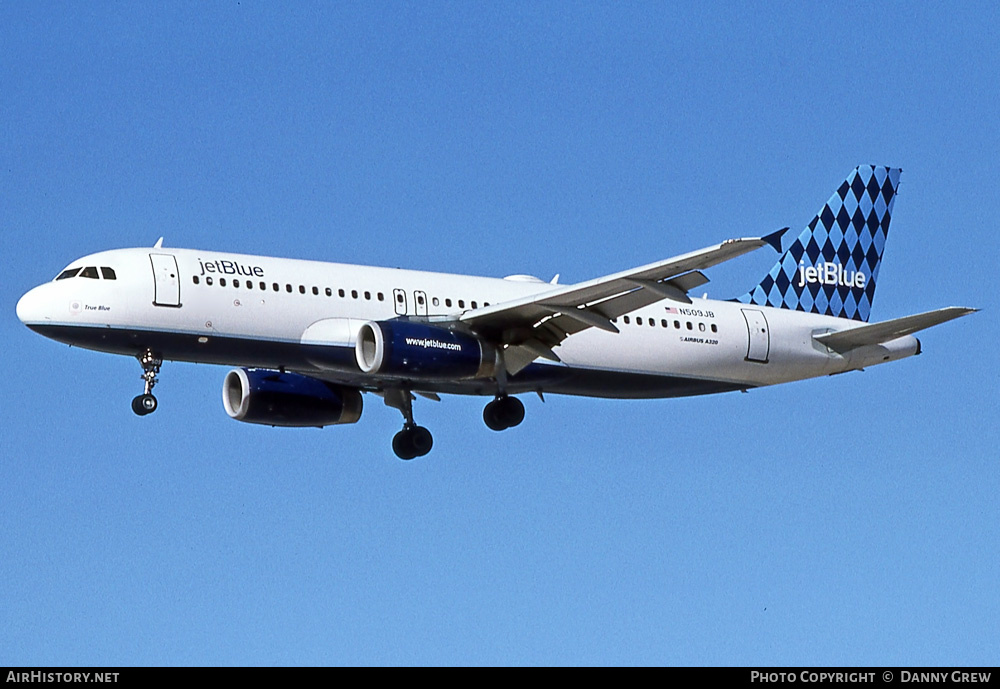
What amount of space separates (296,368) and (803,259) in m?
15.6

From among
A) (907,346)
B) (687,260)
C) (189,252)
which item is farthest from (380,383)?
(907,346)

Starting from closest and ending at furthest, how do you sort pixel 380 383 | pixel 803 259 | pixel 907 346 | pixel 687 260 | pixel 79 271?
pixel 687 260, pixel 79 271, pixel 380 383, pixel 907 346, pixel 803 259

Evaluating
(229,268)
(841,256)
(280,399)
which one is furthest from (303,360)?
(841,256)

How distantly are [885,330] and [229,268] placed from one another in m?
16.2

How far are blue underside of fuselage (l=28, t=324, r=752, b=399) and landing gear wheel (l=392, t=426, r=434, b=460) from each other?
1487 mm

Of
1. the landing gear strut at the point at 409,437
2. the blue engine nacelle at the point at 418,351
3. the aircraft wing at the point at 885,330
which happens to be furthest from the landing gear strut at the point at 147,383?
the aircraft wing at the point at 885,330

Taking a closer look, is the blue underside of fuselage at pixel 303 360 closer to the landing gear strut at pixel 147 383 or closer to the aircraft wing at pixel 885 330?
the landing gear strut at pixel 147 383

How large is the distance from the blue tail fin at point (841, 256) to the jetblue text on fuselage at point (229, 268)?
1403cm

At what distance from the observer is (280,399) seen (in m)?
42.7

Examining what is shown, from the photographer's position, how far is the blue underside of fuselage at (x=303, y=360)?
38656 mm

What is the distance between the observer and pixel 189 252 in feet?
131

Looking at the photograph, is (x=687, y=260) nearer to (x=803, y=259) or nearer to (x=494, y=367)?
(x=494, y=367)
